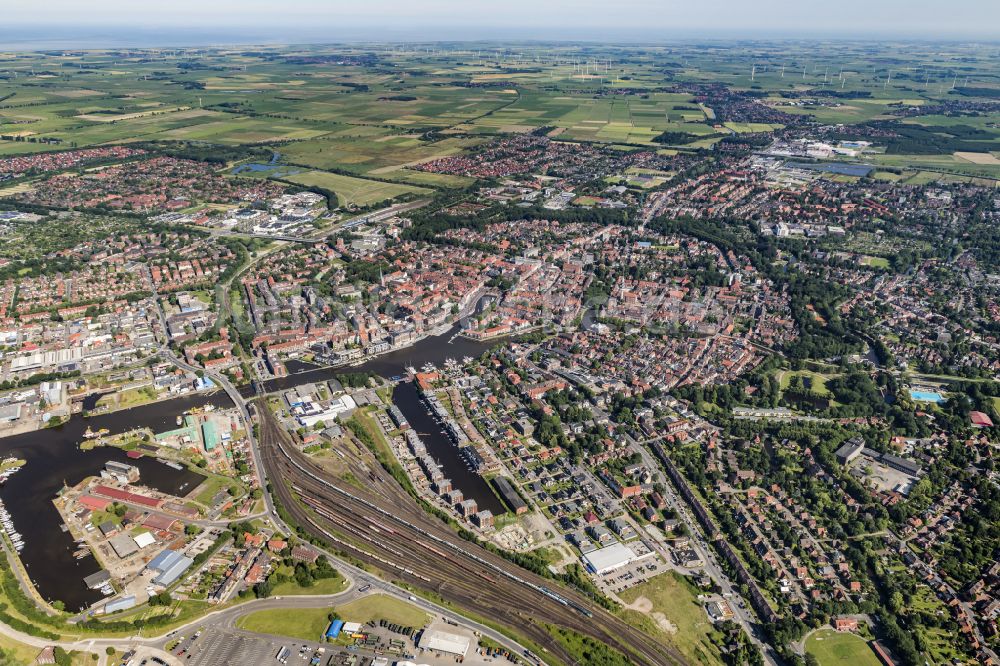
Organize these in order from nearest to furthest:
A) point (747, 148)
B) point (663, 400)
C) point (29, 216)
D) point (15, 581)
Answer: point (15, 581), point (663, 400), point (29, 216), point (747, 148)

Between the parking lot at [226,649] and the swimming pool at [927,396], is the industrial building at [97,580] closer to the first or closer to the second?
the parking lot at [226,649]

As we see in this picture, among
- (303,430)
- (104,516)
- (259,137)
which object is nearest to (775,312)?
(303,430)

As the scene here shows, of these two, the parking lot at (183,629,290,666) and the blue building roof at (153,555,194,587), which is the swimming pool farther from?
the blue building roof at (153,555,194,587)

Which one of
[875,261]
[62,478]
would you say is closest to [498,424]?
[62,478]

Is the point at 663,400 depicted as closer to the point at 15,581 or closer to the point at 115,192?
the point at 15,581

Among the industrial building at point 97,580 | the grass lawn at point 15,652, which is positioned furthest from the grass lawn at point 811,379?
the grass lawn at point 15,652

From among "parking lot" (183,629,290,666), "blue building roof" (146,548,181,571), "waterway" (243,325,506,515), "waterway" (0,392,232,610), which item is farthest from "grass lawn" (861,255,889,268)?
"blue building roof" (146,548,181,571)

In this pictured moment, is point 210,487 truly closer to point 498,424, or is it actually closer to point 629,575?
point 498,424
